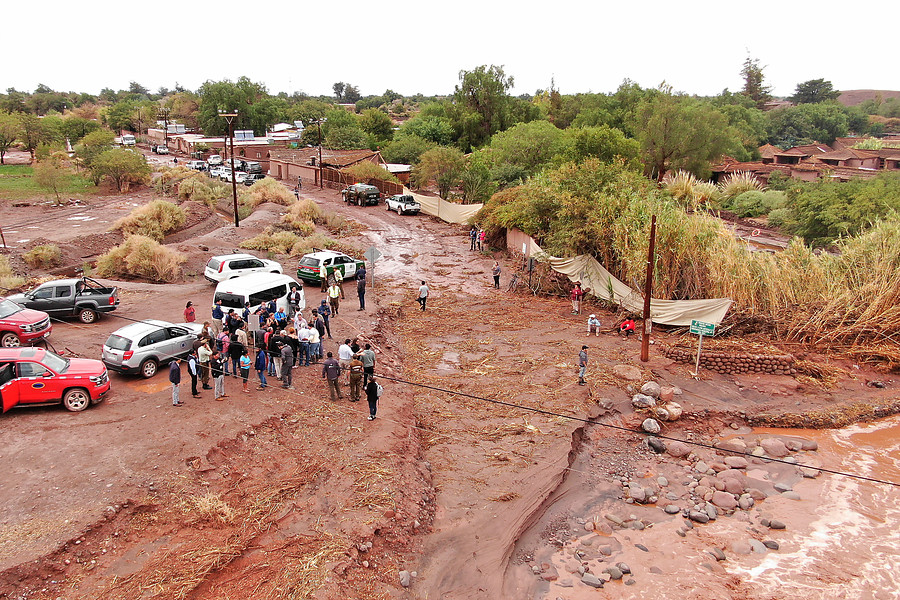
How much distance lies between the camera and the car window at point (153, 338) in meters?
14.5

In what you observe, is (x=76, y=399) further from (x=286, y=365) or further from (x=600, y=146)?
(x=600, y=146)

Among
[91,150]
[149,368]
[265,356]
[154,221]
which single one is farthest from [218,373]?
[91,150]

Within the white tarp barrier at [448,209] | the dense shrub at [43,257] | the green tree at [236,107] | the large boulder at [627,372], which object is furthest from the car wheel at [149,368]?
the green tree at [236,107]

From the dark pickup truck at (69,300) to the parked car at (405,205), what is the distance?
27.6 meters

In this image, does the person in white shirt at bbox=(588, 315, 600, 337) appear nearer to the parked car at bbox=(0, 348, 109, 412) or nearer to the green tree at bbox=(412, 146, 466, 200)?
the parked car at bbox=(0, 348, 109, 412)

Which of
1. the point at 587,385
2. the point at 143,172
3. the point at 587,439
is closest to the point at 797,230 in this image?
the point at 587,385

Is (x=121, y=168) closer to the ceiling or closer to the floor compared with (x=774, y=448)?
closer to the ceiling

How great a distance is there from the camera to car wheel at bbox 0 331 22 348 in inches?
608

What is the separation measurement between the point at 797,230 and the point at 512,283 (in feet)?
64.2

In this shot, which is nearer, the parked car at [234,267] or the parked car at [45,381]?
the parked car at [45,381]

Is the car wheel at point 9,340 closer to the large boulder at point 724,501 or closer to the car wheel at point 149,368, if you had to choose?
the car wheel at point 149,368

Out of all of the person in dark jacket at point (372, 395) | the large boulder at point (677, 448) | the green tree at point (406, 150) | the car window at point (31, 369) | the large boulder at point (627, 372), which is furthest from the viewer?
the green tree at point (406, 150)

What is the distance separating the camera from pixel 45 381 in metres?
12.4

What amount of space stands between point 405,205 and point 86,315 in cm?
2854
